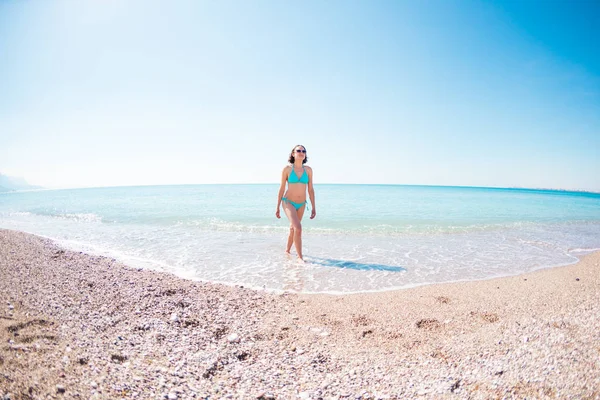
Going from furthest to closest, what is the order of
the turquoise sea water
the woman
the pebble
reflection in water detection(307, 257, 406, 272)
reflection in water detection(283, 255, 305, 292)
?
1. the woman
2. reflection in water detection(307, 257, 406, 272)
3. the turquoise sea water
4. reflection in water detection(283, 255, 305, 292)
5. the pebble

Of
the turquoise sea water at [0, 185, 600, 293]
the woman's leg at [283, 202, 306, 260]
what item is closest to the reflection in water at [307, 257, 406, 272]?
the turquoise sea water at [0, 185, 600, 293]

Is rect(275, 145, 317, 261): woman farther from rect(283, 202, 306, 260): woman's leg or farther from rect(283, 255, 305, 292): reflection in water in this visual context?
Result: rect(283, 255, 305, 292): reflection in water

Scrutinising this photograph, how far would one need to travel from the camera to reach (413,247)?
31.8 feet

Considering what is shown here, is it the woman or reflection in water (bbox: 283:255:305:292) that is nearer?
reflection in water (bbox: 283:255:305:292)

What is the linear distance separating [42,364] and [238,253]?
6347mm

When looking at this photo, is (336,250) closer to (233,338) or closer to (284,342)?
(284,342)

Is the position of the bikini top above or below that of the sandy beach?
above

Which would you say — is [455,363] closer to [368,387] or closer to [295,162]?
[368,387]

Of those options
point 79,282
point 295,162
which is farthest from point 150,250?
point 295,162

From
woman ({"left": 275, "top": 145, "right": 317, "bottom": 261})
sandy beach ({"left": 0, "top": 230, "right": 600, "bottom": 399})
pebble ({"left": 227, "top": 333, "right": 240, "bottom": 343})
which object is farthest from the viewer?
woman ({"left": 275, "top": 145, "right": 317, "bottom": 261})

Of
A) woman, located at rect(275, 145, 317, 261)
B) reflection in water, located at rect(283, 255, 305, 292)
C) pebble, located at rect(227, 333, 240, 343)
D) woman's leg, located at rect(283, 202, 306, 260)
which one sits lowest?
reflection in water, located at rect(283, 255, 305, 292)

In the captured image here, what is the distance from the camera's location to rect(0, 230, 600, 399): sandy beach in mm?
2232

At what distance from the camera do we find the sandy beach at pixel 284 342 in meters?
2.23

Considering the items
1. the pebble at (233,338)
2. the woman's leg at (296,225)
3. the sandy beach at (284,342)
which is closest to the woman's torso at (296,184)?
the woman's leg at (296,225)
